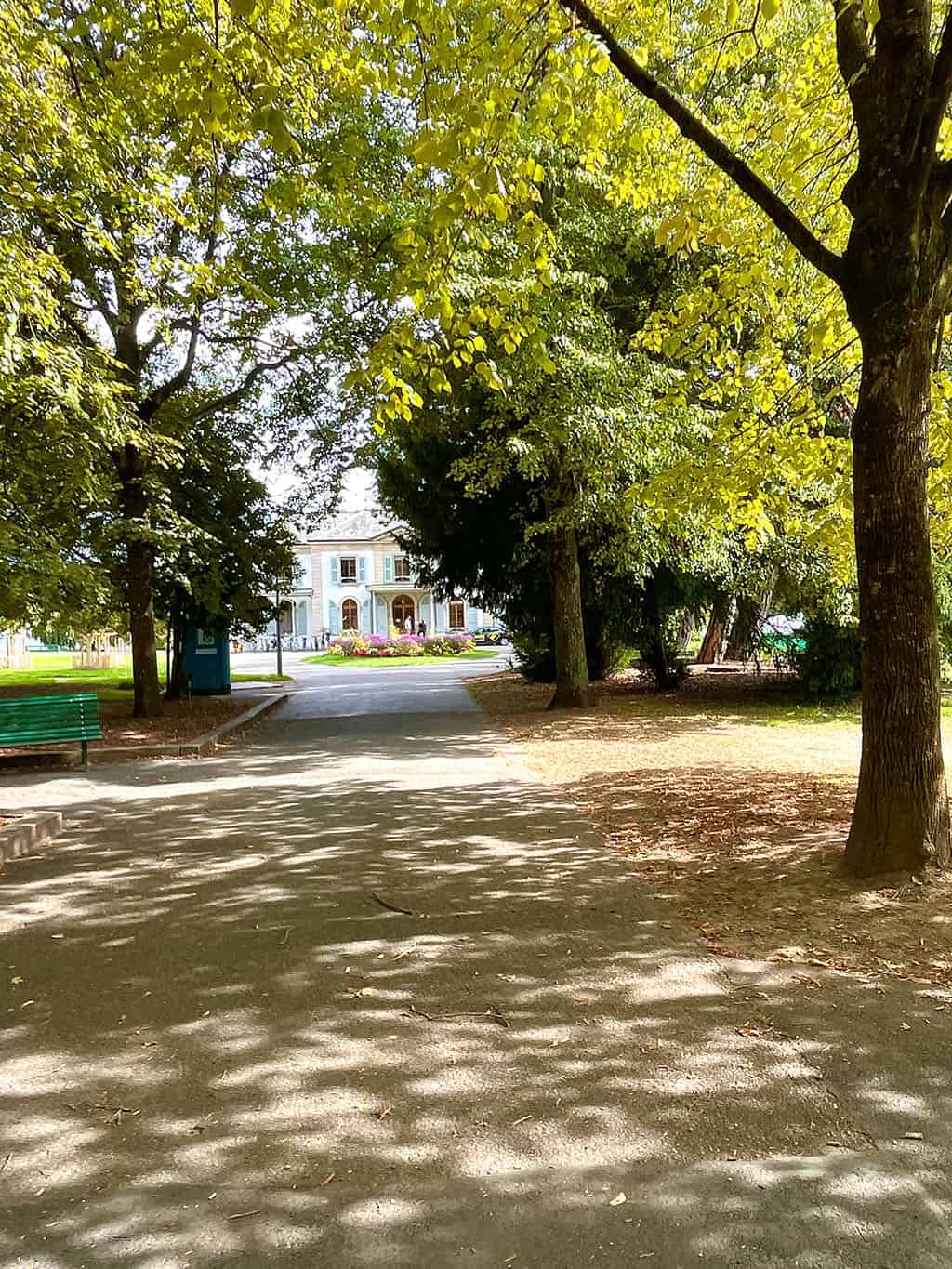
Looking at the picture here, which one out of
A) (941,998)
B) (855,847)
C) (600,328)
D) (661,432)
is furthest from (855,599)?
(941,998)

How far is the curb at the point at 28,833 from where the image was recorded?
6566 mm

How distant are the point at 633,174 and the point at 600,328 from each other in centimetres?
430

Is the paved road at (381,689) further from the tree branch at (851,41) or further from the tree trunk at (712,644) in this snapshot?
the tree branch at (851,41)

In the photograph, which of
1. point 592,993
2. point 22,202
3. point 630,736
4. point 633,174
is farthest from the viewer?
point 630,736

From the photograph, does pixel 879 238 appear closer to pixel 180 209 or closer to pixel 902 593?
pixel 902 593

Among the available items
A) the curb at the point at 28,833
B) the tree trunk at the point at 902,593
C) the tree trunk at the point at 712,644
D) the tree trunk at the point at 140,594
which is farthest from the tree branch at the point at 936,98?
the tree trunk at the point at 712,644

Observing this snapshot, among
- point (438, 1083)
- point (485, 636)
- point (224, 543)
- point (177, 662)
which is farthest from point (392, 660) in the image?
point (438, 1083)

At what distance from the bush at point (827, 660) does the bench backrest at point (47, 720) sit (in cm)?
1204

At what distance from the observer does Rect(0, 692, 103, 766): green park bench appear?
10.4m

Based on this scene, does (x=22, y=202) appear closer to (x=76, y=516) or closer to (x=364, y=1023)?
(x=364, y=1023)

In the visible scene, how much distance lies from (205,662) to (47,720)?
41.6 ft

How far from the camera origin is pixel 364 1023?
3.64 metres

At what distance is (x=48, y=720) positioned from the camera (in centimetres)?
1073

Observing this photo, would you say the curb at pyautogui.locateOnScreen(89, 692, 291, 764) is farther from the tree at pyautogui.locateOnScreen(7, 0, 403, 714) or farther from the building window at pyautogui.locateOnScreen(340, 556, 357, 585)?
the building window at pyautogui.locateOnScreen(340, 556, 357, 585)
